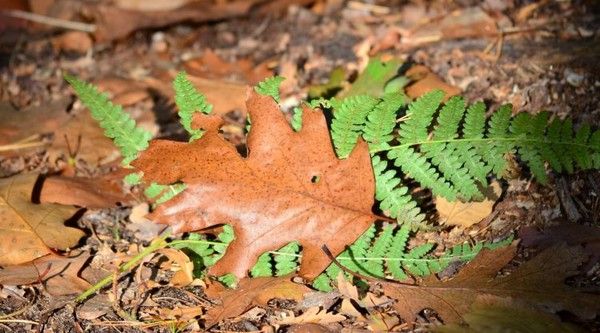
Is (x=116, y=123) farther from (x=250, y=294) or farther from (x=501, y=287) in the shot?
(x=501, y=287)

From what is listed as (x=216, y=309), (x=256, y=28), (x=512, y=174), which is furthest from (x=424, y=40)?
(x=216, y=309)

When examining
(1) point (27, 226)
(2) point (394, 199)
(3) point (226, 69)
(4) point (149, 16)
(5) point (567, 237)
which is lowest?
(1) point (27, 226)

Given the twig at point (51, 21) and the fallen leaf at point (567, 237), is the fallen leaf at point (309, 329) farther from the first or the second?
the twig at point (51, 21)

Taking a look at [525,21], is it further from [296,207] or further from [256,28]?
Answer: [296,207]

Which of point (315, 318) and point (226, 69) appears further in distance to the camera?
point (226, 69)

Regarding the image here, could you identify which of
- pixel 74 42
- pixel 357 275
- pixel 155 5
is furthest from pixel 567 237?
pixel 74 42

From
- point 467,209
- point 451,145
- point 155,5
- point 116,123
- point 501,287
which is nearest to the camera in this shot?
point 501,287
